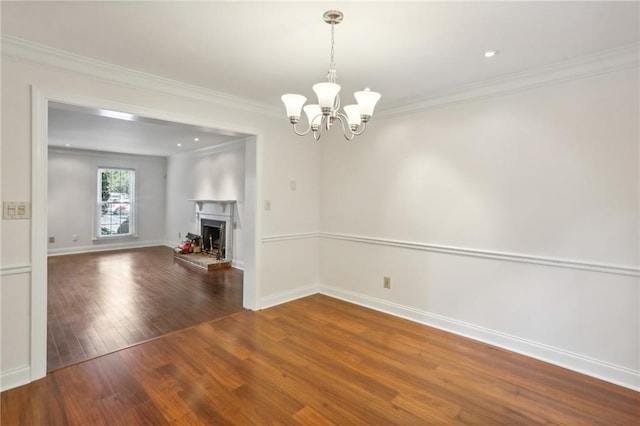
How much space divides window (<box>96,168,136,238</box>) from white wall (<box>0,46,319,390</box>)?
616cm

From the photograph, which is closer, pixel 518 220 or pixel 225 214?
pixel 518 220

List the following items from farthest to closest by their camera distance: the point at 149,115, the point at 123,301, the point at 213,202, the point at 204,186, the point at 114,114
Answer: the point at 204,186, the point at 213,202, the point at 123,301, the point at 149,115, the point at 114,114

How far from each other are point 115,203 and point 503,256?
8832mm

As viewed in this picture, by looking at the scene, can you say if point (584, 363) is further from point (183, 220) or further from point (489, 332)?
point (183, 220)

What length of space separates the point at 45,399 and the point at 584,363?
4.03 m

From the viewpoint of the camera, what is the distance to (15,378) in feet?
7.48

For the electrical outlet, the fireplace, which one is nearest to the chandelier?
the electrical outlet

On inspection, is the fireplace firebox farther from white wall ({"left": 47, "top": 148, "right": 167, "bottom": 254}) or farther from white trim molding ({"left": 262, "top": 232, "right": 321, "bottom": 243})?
white trim molding ({"left": 262, "top": 232, "right": 321, "bottom": 243})

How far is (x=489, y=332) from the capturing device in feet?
9.93

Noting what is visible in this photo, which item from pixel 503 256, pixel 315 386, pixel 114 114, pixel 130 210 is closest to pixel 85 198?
pixel 130 210

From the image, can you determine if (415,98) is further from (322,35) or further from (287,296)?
(287,296)

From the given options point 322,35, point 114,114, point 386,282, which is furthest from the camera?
point 386,282

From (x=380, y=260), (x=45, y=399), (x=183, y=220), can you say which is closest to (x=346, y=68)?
(x=380, y=260)

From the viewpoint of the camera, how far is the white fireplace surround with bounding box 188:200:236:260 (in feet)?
21.1
